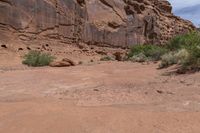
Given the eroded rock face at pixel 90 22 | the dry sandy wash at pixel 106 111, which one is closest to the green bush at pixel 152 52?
the eroded rock face at pixel 90 22

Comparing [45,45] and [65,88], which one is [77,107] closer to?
[65,88]

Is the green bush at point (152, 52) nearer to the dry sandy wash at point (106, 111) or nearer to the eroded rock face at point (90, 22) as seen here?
the eroded rock face at point (90, 22)

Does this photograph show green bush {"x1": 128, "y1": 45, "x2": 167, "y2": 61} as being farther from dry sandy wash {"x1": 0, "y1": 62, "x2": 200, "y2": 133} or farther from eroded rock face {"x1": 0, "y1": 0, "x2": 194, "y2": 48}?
dry sandy wash {"x1": 0, "y1": 62, "x2": 200, "y2": 133}

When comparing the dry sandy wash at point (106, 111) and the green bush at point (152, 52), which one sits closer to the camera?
the dry sandy wash at point (106, 111)

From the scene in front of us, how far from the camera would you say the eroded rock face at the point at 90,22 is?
33.0 metres

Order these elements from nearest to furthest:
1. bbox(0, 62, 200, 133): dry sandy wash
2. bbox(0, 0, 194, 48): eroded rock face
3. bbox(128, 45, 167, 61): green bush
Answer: bbox(0, 62, 200, 133): dry sandy wash, bbox(128, 45, 167, 61): green bush, bbox(0, 0, 194, 48): eroded rock face

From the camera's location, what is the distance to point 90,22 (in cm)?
4147

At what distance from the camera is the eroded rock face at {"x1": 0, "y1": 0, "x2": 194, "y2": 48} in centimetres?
3300

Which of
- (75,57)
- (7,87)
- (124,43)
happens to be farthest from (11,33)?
(7,87)

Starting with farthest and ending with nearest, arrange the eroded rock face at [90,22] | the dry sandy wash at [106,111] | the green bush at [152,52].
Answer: the eroded rock face at [90,22] → the green bush at [152,52] → the dry sandy wash at [106,111]

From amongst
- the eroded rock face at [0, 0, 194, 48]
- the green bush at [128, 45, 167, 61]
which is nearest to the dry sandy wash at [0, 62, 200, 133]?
the green bush at [128, 45, 167, 61]

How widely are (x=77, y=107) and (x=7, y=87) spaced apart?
462 centimetres

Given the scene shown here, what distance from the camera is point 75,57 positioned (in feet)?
122

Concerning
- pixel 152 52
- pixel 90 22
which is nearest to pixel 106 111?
pixel 152 52
